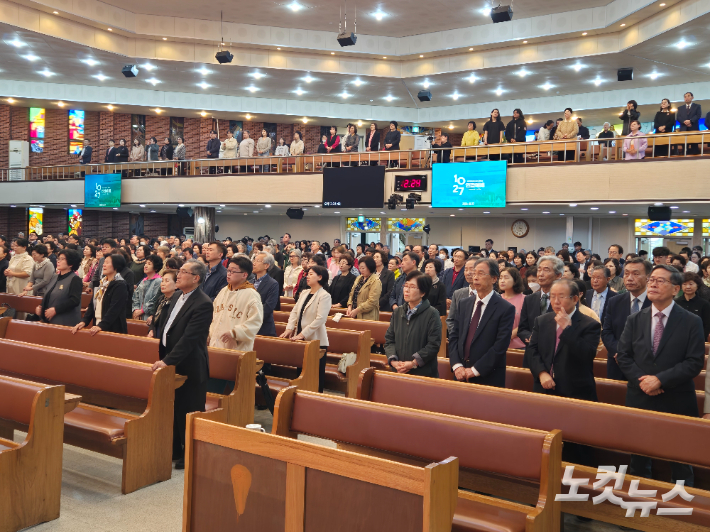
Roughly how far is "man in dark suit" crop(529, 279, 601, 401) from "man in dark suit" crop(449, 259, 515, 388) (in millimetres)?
321

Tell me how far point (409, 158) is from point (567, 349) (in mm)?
11998

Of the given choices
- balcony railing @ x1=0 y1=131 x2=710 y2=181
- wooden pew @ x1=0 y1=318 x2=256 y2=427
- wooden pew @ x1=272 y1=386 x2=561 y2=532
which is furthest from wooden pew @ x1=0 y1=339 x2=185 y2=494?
balcony railing @ x1=0 y1=131 x2=710 y2=181

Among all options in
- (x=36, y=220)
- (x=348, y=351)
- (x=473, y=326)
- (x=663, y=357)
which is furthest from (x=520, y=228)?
(x=36, y=220)

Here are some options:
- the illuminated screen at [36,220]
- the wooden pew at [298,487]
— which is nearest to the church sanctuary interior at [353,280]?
the wooden pew at [298,487]

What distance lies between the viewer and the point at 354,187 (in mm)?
15531

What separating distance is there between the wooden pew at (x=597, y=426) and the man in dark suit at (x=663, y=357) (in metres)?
0.35

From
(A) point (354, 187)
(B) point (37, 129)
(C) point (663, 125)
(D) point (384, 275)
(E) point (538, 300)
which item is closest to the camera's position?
(E) point (538, 300)

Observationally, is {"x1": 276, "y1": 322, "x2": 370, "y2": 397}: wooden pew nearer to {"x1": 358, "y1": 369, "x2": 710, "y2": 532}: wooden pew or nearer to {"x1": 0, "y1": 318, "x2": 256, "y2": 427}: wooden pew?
{"x1": 0, "y1": 318, "x2": 256, "y2": 427}: wooden pew

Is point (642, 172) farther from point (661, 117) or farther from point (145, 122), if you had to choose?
point (145, 122)

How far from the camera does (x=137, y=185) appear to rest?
18.7 meters

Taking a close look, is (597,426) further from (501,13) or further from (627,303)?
(501,13)

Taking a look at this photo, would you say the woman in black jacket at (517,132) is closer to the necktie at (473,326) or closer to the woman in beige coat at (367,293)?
the woman in beige coat at (367,293)

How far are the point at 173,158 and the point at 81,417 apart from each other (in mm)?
16712

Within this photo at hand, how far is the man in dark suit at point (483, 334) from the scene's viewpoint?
4082 mm
